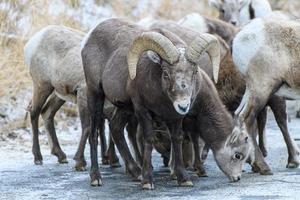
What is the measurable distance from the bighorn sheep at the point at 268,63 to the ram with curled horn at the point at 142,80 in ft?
2.47

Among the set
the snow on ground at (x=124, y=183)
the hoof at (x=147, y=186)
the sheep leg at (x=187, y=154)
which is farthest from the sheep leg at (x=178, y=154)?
the sheep leg at (x=187, y=154)

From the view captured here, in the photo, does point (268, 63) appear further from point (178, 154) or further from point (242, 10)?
point (242, 10)

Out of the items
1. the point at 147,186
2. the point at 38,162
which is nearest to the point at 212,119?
the point at 147,186

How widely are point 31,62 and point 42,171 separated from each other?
6.67ft

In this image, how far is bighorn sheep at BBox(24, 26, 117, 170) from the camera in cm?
1250

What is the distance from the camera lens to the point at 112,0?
22.2 metres

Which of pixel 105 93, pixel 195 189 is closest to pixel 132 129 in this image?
pixel 105 93

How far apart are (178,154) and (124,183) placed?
723 millimetres

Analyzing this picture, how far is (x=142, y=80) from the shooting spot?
32.7 ft

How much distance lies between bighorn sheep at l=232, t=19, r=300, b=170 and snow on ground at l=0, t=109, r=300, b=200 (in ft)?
2.70

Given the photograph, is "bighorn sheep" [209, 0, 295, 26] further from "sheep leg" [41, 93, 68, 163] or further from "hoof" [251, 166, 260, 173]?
"hoof" [251, 166, 260, 173]

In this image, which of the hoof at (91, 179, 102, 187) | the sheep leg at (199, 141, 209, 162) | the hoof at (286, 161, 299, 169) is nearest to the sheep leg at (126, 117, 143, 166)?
the sheep leg at (199, 141, 209, 162)

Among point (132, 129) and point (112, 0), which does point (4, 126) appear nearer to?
point (132, 129)

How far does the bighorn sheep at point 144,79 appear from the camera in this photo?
9.67m
